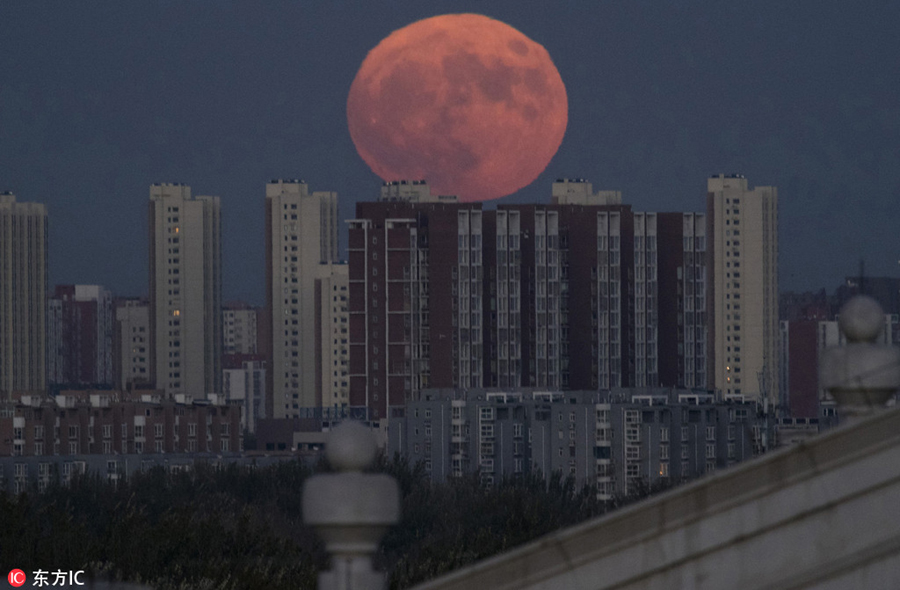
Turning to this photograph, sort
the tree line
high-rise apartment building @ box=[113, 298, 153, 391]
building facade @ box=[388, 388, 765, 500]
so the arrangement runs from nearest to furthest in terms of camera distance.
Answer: the tree line < building facade @ box=[388, 388, 765, 500] < high-rise apartment building @ box=[113, 298, 153, 391]

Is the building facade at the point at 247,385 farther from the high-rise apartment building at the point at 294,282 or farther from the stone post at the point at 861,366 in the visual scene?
the stone post at the point at 861,366

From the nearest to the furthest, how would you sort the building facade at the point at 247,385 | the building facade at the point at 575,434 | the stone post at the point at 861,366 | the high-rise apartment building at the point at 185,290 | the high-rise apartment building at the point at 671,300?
the stone post at the point at 861,366, the building facade at the point at 575,434, the high-rise apartment building at the point at 671,300, the high-rise apartment building at the point at 185,290, the building facade at the point at 247,385

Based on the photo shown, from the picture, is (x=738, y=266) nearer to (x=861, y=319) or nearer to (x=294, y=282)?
(x=294, y=282)

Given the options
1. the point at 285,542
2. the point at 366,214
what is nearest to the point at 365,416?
the point at 366,214

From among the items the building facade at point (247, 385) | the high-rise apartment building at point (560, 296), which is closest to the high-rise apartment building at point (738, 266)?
the building facade at point (247, 385)

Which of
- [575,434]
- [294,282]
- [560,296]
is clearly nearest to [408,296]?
[560,296]

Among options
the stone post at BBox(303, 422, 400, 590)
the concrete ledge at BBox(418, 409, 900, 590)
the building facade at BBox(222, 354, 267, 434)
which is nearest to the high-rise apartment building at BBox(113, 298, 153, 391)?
the building facade at BBox(222, 354, 267, 434)

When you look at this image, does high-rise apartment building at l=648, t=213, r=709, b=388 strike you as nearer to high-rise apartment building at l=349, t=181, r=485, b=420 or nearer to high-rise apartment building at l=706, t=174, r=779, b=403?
high-rise apartment building at l=349, t=181, r=485, b=420
